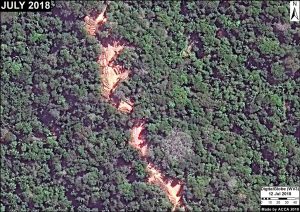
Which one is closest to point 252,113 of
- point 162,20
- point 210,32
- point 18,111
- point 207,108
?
point 207,108

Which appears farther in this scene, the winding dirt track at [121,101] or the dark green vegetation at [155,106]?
the winding dirt track at [121,101]

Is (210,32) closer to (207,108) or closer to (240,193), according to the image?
(207,108)

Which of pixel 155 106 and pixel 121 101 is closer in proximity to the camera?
pixel 155 106

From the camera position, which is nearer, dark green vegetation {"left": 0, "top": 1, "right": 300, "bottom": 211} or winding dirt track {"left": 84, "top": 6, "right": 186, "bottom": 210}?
dark green vegetation {"left": 0, "top": 1, "right": 300, "bottom": 211}

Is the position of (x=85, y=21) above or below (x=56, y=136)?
above

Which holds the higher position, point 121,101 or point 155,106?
point 121,101
